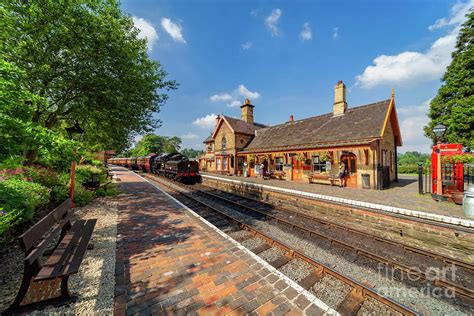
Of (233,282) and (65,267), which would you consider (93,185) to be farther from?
(233,282)

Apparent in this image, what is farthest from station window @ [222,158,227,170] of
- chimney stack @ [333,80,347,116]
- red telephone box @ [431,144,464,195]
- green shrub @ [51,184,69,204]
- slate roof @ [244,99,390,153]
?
red telephone box @ [431,144,464,195]

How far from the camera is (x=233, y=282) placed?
3197 millimetres

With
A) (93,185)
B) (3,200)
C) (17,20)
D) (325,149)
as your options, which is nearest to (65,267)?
(3,200)

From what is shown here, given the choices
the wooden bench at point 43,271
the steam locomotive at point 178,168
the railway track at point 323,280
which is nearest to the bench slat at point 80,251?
the wooden bench at point 43,271

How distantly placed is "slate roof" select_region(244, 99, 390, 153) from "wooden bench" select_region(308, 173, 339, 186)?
239 cm

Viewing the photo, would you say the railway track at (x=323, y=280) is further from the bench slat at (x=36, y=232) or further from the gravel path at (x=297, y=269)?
the bench slat at (x=36, y=232)

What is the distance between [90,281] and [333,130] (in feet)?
56.1

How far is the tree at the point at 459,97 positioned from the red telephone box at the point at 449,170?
1605 centimetres

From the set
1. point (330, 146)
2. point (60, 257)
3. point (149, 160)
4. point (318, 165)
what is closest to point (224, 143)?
point (149, 160)

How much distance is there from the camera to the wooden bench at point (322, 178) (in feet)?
43.9

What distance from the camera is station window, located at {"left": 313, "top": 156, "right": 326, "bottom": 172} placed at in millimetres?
14651

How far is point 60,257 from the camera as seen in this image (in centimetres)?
292

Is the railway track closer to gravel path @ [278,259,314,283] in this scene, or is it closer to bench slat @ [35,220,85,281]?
gravel path @ [278,259,314,283]

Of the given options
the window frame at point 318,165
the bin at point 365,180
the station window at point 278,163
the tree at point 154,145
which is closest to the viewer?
the bin at point 365,180
